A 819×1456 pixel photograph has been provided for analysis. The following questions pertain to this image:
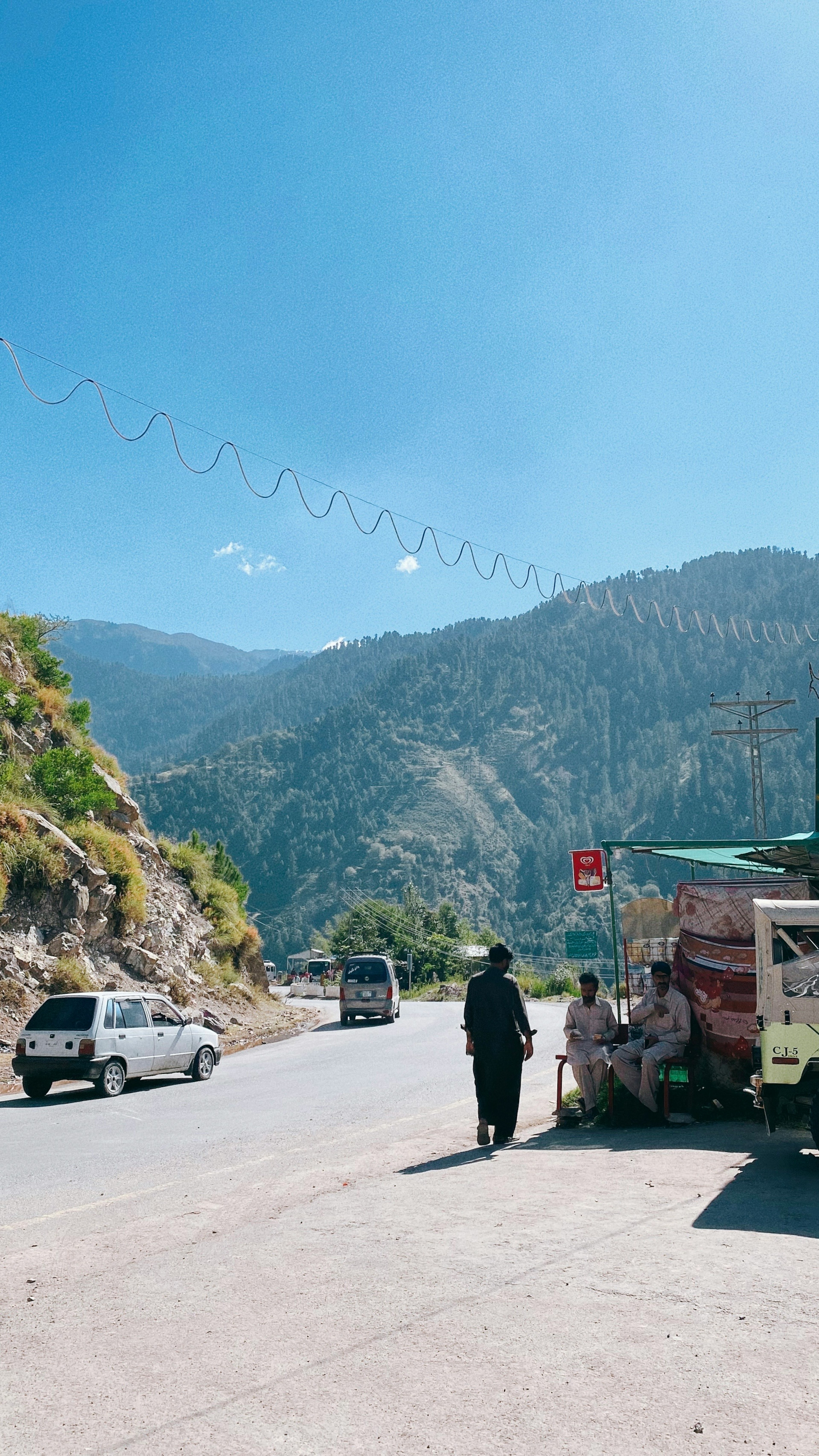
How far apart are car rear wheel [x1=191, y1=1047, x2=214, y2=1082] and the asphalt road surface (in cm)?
743

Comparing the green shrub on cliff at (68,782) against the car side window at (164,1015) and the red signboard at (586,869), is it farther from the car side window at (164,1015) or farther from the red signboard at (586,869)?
the red signboard at (586,869)

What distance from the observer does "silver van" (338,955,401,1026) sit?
115 ft

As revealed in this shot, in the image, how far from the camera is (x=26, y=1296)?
550 centimetres

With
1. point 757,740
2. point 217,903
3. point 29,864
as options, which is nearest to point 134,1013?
point 29,864

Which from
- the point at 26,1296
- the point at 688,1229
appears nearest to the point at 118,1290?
the point at 26,1296

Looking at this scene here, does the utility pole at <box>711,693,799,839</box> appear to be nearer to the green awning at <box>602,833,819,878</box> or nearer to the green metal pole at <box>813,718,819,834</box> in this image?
the green metal pole at <box>813,718,819,834</box>

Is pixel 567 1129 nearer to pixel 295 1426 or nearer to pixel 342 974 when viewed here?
pixel 295 1426

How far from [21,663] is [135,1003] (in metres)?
17.2

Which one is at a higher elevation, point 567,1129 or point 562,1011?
point 567,1129

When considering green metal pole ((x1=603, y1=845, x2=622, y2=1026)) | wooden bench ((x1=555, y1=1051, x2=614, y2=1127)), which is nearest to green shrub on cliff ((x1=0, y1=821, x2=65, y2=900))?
green metal pole ((x1=603, y1=845, x2=622, y2=1026))

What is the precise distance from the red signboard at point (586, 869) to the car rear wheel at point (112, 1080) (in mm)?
12084

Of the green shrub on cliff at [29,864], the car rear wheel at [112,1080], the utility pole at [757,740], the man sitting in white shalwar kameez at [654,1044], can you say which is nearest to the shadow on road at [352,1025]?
the green shrub on cliff at [29,864]

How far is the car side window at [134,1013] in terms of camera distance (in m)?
16.1

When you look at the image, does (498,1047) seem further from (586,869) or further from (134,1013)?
(586,869)
